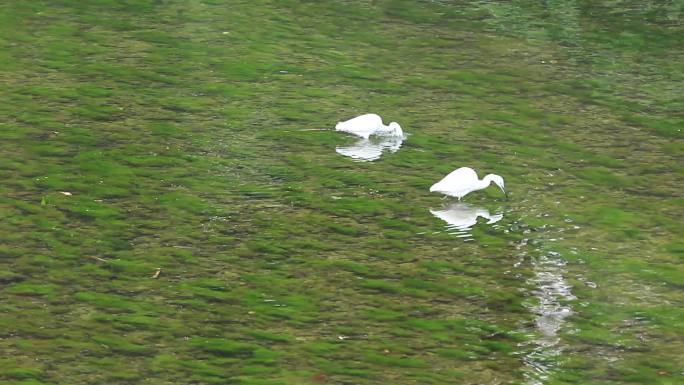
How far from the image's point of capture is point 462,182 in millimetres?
8703

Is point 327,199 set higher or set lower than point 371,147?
higher

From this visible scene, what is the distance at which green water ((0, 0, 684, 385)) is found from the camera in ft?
21.5

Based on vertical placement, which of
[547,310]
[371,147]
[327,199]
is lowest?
[371,147]

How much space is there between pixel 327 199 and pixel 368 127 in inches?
52.3

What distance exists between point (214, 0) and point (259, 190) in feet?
20.8

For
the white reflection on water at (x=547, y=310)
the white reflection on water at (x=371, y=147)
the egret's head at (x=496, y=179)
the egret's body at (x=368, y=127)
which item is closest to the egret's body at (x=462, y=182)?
the egret's head at (x=496, y=179)

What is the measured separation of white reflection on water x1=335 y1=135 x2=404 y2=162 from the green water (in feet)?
0.36

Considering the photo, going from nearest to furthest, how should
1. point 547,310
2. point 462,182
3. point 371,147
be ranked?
point 547,310
point 462,182
point 371,147

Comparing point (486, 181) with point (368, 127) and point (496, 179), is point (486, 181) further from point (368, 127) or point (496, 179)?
point (368, 127)

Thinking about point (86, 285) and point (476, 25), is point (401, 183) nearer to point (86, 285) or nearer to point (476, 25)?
point (86, 285)

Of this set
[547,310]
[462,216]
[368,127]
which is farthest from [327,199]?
[547,310]

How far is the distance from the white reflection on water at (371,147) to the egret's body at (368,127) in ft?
0.20

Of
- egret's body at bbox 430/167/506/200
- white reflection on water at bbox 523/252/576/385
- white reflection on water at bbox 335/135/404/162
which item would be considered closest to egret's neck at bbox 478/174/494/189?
egret's body at bbox 430/167/506/200

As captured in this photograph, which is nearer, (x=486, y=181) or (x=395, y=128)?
(x=486, y=181)
